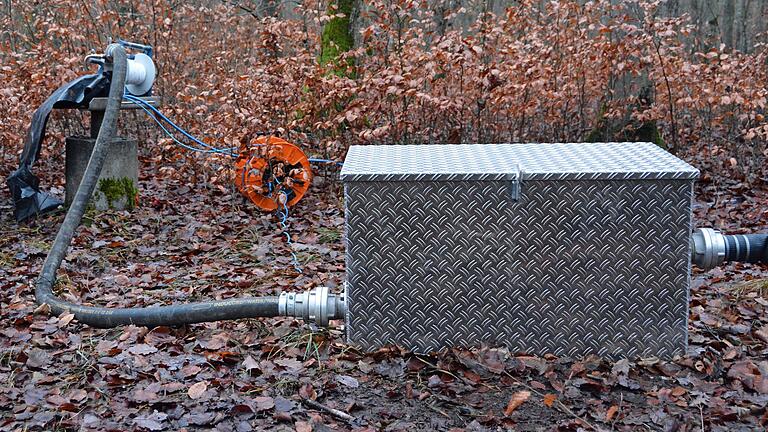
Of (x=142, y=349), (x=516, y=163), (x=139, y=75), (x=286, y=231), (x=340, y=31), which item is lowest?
(x=142, y=349)

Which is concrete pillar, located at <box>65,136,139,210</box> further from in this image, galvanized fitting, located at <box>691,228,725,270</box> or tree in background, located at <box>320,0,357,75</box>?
galvanized fitting, located at <box>691,228,725,270</box>

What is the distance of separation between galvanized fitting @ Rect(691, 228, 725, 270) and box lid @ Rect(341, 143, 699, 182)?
0.37 m

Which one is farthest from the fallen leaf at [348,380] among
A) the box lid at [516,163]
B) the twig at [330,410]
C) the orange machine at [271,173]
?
the orange machine at [271,173]

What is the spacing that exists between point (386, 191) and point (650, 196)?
1222mm

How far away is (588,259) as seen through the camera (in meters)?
3.88

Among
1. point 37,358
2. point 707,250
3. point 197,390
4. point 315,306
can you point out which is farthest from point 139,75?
point 707,250

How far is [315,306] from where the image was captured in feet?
13.5

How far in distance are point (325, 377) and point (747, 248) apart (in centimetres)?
216

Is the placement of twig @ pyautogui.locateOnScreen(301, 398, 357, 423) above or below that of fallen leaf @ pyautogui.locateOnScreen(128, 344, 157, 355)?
below

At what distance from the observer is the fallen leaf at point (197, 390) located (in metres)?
3.68

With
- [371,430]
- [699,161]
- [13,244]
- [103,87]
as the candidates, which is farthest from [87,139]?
[699,161]

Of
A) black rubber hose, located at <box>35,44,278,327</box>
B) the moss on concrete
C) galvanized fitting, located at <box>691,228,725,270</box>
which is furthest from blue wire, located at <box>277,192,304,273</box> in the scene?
galvanized fitting, located at <box>691,228,725,270</box>

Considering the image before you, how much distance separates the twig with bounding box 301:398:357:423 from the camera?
3.50 m

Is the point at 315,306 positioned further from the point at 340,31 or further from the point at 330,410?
the point at 340,31
